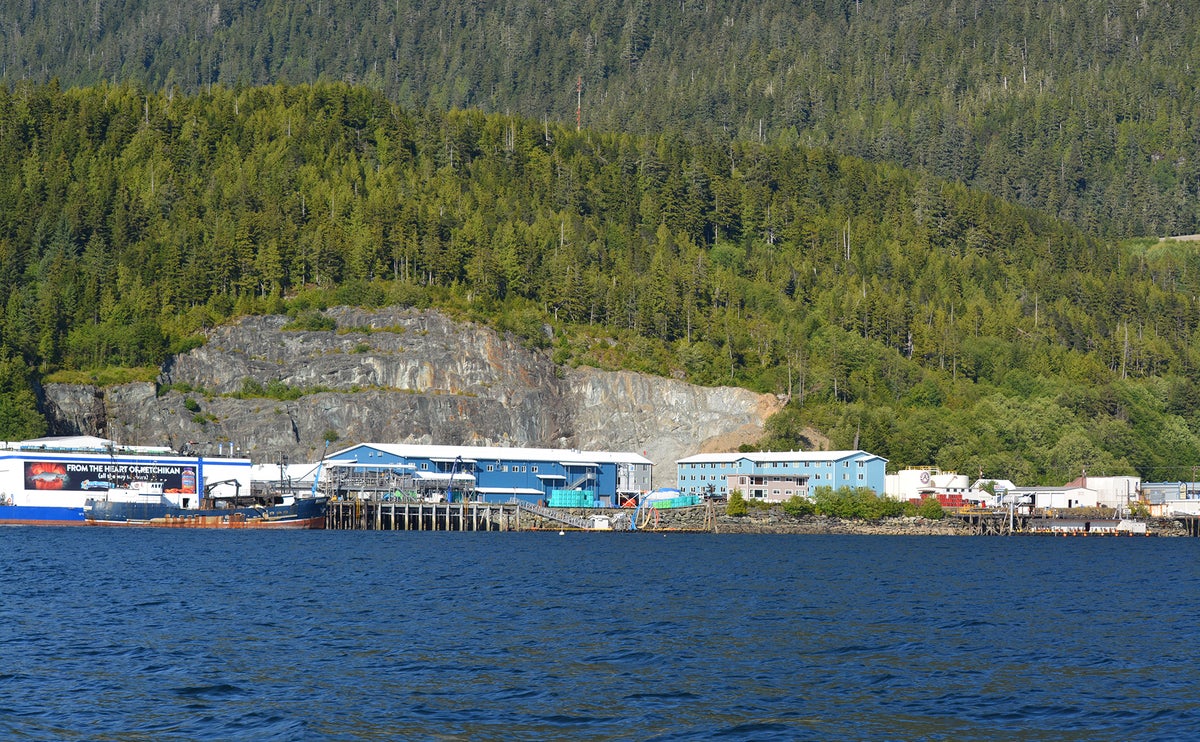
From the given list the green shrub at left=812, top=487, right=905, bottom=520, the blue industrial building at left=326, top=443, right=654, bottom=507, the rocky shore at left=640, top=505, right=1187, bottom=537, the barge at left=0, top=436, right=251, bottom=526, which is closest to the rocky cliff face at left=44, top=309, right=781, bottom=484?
the blue industrial building at left=326, top=443, right=654, bottom=507

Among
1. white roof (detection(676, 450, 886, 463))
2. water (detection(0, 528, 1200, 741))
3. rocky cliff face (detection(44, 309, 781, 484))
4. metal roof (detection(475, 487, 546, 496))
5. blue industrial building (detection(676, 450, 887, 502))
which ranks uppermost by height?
rocky cliff face (detection(44, 309, 781, 484))

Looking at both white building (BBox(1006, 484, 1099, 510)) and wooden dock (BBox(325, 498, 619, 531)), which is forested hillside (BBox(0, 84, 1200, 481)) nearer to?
white building (BBox(1006, 484, 1099, 510))

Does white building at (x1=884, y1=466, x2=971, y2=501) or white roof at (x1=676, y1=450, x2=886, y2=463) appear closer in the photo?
white roof at (x1=676, y1=450, x2=886, y2=463)

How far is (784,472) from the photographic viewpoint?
145250 millimetres

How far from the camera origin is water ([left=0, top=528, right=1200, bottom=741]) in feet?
113

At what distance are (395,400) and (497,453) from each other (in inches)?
486

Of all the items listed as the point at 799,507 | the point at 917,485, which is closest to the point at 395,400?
the point at 799,507

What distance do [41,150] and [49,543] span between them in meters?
108

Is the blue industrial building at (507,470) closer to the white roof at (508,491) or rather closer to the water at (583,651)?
the white roof at (508,491)

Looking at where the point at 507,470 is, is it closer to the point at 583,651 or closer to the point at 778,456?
the point at 778,456

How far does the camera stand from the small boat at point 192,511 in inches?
5089

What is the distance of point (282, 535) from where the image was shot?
388 feet

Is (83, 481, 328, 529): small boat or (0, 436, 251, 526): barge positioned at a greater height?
(0, 436, 251, 526): barge

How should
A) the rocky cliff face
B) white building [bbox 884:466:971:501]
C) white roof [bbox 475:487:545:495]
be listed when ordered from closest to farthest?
white roof [bbox 475:487:545:495] < the rocky cliff face < white building [bbox 884:466:971:501]
